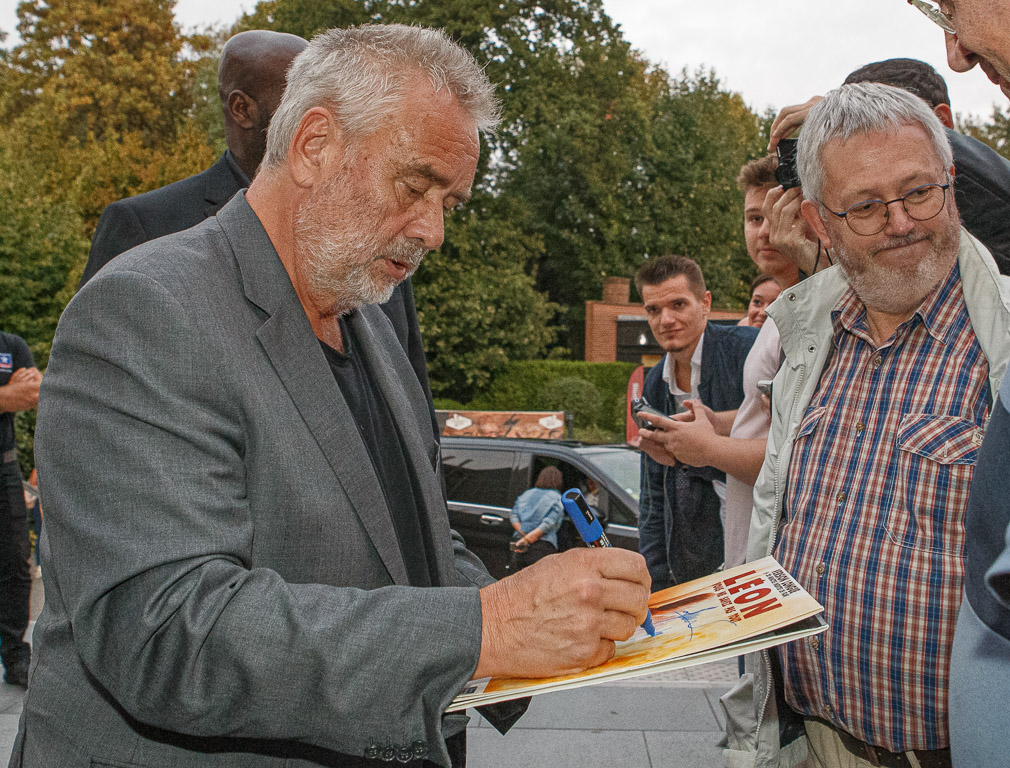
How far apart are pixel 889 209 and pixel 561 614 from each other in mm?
1492

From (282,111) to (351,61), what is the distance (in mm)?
165

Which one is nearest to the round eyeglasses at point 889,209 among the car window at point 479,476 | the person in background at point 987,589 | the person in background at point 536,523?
the person in background at point 987,589

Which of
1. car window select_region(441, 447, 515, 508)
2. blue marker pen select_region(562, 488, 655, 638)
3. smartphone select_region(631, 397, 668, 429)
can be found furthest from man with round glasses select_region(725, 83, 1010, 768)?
car window select_region(441, 447, 515, 508)

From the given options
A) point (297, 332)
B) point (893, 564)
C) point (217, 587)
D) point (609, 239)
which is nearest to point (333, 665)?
point (217, 587)

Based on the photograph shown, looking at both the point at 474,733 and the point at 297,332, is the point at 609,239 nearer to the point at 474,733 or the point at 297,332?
the point at 474,733

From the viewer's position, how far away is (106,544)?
3.55 ft

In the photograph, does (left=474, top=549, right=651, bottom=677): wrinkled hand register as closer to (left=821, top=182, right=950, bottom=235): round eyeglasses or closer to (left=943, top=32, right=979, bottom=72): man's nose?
(left=943, top=32, right=979, bottom=72): man's nose

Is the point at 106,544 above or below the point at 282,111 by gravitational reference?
below

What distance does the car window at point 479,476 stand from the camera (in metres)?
7.78

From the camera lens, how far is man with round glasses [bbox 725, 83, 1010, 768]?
1.86 meters

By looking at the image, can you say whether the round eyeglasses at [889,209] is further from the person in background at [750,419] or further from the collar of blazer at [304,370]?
the collar of blazer at [304,370]

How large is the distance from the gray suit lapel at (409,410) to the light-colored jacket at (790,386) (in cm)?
90

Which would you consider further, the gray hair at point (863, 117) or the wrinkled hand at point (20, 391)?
the wrinkled hand at point (20, 391)

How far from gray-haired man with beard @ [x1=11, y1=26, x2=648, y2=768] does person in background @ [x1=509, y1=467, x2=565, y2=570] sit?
16.8 feet
